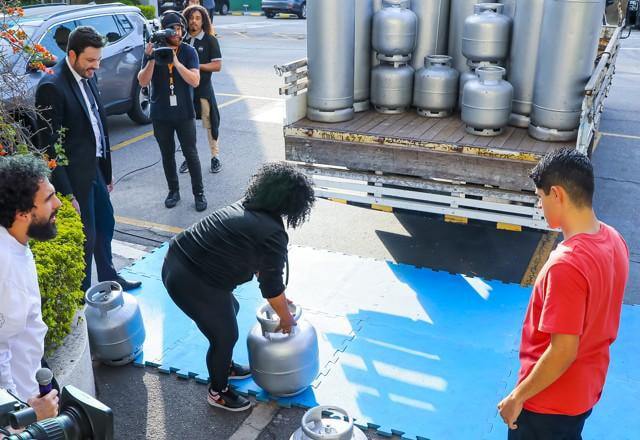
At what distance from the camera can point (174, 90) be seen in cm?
639

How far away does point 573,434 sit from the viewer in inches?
102

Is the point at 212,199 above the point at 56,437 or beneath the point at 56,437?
beneath

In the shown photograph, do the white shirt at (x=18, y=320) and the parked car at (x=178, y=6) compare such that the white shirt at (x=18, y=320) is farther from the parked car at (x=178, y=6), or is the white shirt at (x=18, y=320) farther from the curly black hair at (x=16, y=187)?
the parked car at (x=178, y=6)

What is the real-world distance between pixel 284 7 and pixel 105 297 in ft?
81.0

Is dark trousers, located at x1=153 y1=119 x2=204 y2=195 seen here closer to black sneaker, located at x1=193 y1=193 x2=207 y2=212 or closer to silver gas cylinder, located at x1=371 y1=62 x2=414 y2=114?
black sneaker, located at x1=193 y1=193 x2=207 y2=212

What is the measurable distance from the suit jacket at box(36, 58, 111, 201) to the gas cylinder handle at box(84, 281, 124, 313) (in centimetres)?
73

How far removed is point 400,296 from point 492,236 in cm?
169

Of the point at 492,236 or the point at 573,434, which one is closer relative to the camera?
the point at 573,434

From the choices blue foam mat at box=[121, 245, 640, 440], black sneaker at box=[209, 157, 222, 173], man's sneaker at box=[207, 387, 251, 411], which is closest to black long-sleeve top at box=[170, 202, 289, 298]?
man's sneaker at box=[207, 387, 251, 411]

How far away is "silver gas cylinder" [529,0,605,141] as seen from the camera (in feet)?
16.0

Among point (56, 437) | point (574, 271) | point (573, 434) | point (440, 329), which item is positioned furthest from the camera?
point (440, 329)

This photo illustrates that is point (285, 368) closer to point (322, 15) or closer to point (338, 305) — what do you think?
point (338, 305)

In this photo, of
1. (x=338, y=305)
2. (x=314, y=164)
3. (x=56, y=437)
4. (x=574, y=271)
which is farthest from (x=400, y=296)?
(x=56, y=437)

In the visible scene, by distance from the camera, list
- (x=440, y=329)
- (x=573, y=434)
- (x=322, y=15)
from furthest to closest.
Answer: (x=322, y=15) → (x=440, y=329) → (x=573, y=434)
